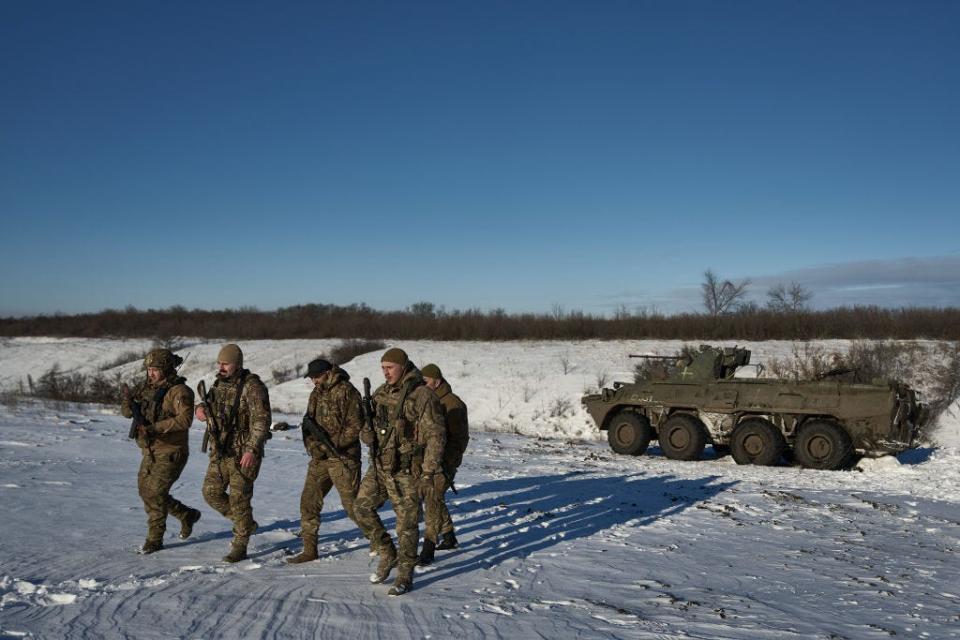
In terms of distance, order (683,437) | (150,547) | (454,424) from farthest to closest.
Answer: (683,437), (454,424), (150,547)

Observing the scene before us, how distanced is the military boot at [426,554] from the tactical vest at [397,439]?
3.69ft

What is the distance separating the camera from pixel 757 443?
14.4 meters

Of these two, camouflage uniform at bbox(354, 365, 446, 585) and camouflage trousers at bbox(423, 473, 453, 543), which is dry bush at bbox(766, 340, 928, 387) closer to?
camouflage trousers at bbox(423, 473, 453, 543)

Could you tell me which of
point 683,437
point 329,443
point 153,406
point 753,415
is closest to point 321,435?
point 329,443

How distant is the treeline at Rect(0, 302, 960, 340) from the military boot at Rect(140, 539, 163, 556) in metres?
24.5

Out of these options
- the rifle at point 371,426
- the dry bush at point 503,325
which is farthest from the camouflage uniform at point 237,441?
the dry bush at point 503,325

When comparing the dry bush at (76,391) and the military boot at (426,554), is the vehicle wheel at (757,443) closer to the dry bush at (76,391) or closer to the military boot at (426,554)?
the military boot at (426,554)

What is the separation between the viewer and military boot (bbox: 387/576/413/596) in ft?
19.2

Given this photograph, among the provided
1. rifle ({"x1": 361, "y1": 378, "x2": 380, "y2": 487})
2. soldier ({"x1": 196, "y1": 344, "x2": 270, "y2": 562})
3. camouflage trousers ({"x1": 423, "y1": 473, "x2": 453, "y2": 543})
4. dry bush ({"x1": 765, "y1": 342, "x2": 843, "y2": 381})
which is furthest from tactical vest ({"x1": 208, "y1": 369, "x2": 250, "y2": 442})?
dry bush ({"x1": 765, "y1": 342, "x2": 843, "y2": 381})

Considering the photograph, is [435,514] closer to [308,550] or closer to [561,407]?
[308,550]

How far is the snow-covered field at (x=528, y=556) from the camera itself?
17.5 feet

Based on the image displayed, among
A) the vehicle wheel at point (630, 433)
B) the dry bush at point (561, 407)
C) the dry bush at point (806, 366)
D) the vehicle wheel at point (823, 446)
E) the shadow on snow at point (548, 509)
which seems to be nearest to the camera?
the shadow on snow at point (548, 509)

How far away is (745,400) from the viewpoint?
14508 mm

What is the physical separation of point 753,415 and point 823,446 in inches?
50.7
